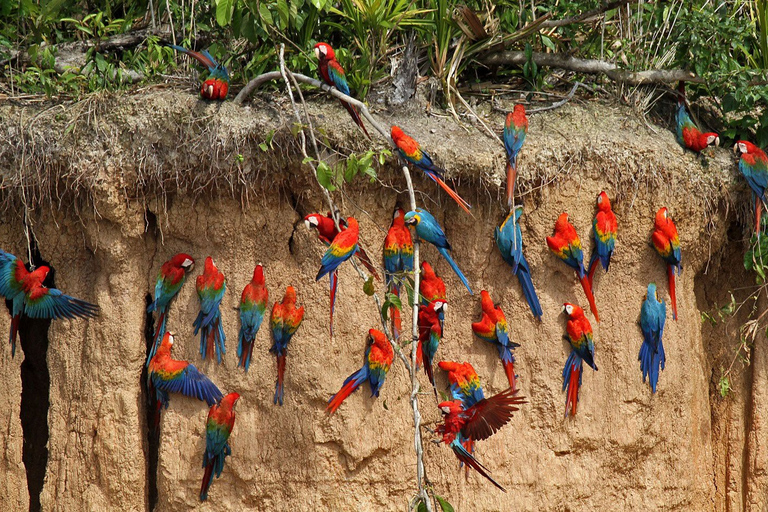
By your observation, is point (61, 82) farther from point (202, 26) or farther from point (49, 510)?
point (49, 510)

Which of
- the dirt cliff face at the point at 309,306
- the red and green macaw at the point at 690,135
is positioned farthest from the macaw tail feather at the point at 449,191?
the red and green macaw at the point at 690,135

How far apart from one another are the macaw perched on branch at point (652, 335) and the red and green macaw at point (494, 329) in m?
0.61

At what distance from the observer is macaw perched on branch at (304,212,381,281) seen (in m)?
3.66

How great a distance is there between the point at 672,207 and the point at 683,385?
2.77 feet

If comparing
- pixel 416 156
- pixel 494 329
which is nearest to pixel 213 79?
pixel 416 156

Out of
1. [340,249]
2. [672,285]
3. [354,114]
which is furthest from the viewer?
[672,285]

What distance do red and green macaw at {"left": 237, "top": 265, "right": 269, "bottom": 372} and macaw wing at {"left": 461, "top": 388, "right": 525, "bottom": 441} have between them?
3.54ft

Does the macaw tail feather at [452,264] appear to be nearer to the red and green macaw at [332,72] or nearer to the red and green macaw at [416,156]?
the red and green macaw at [416,156]

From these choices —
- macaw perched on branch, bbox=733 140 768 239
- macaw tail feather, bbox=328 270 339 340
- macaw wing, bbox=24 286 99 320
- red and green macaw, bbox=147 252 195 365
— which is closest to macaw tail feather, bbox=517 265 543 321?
macaw tail feather, bbox=328 270 339 340

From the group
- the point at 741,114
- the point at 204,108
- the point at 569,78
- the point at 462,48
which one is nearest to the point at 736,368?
the point at 741,114

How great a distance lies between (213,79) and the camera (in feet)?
12.7

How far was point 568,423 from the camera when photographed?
13.2 feet

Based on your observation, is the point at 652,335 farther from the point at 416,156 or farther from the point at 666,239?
the point at 416,156

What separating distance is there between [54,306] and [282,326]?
1047mm
